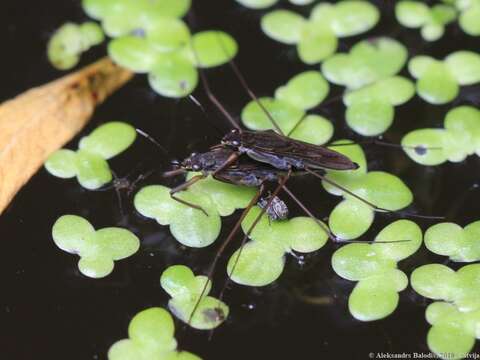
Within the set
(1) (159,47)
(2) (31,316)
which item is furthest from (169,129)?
(2) (31,316)

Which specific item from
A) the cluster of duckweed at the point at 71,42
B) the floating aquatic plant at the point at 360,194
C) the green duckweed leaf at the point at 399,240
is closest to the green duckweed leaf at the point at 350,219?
the floating aquatic plant at the point at 360,194

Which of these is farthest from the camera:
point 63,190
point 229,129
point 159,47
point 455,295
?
point 159,47

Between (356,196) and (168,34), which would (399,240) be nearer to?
(356,196)

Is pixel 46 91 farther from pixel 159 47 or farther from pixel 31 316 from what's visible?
pixel 31 316

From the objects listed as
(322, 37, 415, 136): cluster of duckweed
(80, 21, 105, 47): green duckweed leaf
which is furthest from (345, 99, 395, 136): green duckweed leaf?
(80, 21, 105, 47): green duckweed leaf

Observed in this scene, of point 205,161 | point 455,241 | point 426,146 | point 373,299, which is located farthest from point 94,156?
point 455,241
